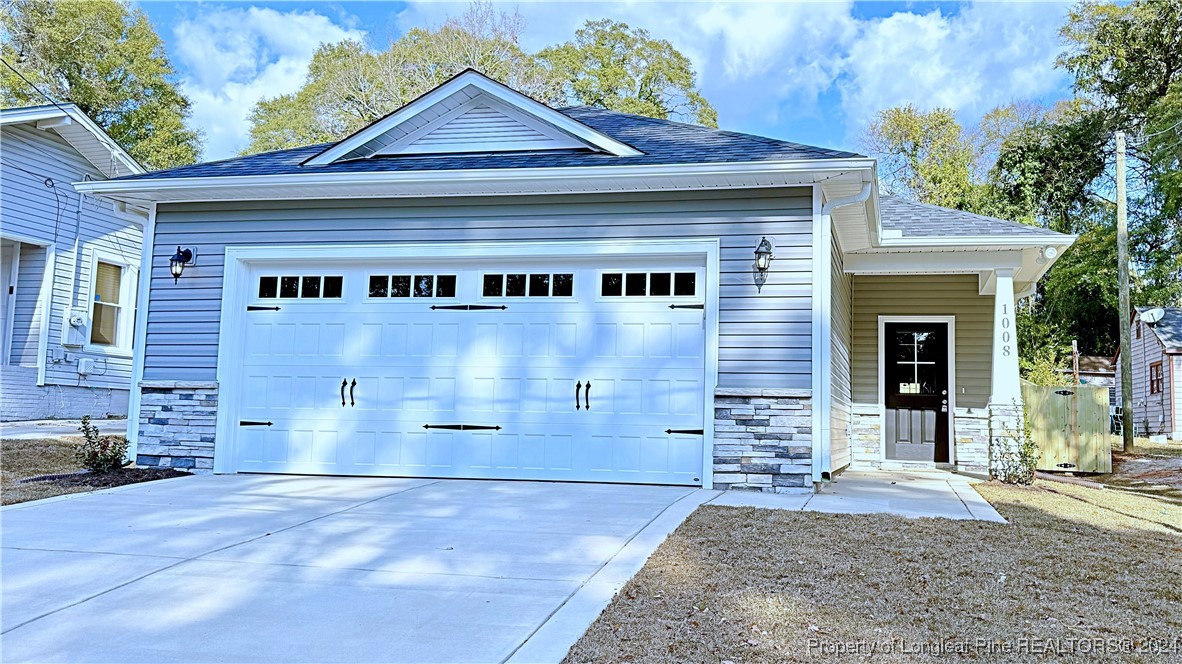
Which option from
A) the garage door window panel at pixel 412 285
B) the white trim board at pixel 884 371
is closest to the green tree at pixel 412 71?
the white trim board at pixel 884 371

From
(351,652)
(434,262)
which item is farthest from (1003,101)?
(351,652)

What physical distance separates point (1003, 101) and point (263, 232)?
26.4 m

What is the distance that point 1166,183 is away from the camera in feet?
67.4

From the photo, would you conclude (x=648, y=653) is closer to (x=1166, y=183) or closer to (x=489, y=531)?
(x=489, y=531)

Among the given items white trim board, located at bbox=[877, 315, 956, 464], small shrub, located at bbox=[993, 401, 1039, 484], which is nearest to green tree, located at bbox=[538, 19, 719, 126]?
white trim board, located at bbox=[877, 315, 956, 464]

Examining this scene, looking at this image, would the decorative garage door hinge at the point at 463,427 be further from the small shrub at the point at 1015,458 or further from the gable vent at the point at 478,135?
the small shrub at the point at 1015,458

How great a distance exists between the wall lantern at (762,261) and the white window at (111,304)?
39.3 feet

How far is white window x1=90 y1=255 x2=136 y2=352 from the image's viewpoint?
46.8 feet

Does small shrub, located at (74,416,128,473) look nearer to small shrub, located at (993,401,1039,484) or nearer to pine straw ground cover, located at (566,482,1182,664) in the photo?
pine straw ground cover, located at (566,482,1182,664)

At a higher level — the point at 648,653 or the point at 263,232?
the point at 263,232

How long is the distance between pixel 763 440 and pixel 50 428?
32.1ft

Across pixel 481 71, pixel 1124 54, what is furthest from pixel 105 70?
pixel 1124 54

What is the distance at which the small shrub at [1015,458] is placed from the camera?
29.3 feet

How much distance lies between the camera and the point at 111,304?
1460 cm
